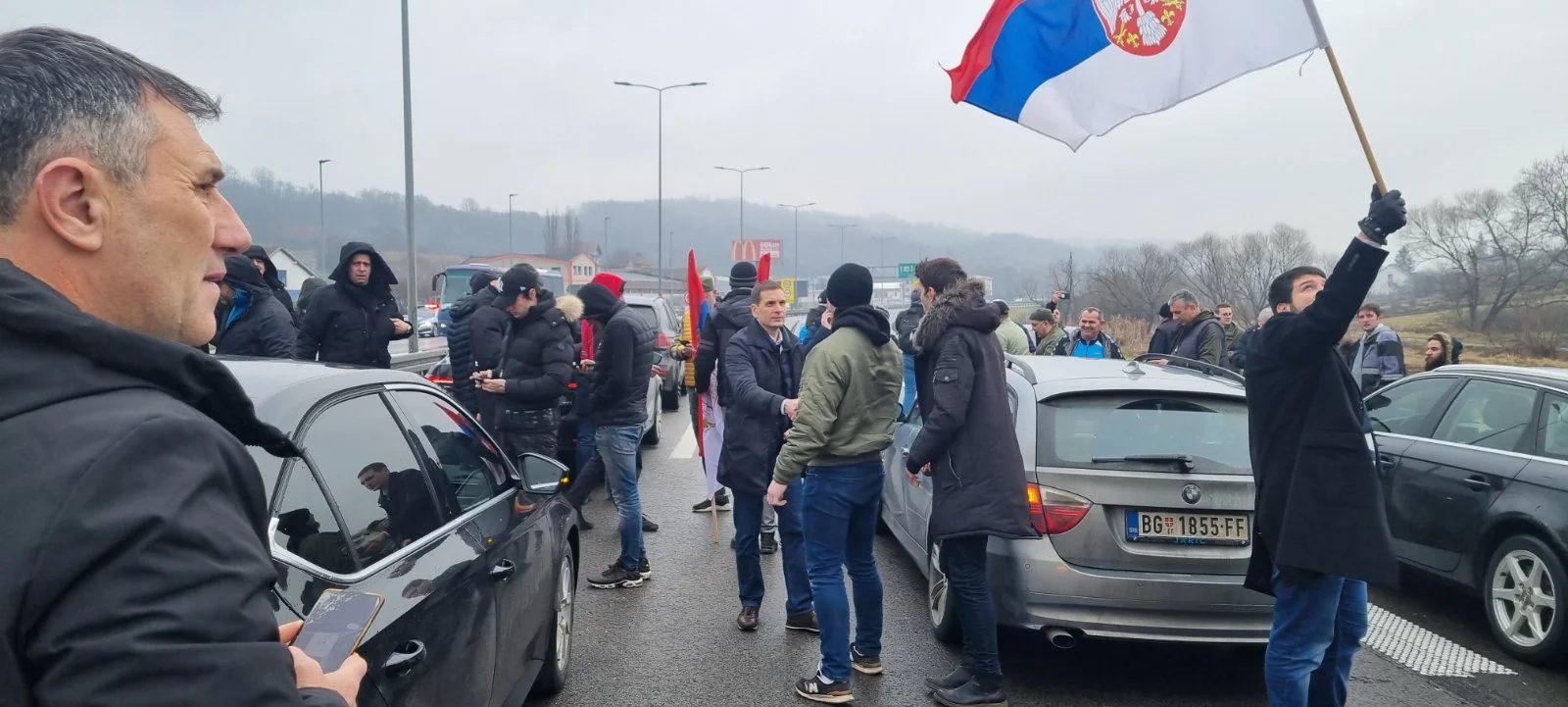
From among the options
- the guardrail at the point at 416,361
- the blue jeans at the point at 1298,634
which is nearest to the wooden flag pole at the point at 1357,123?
the blue jeans at the point at 1298,634

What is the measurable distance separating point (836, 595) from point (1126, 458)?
1.42 meters

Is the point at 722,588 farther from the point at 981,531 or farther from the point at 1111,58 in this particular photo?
the point at 1111,58

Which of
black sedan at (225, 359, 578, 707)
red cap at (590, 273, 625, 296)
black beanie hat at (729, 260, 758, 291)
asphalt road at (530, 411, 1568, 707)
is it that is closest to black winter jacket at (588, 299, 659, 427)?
black beanie hat at (729, 260, 758, 291)

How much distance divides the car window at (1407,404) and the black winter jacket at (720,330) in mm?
3903

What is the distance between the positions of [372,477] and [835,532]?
2228 millimetres

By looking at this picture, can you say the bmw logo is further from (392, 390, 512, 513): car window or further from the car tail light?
(392, 390, 512, 513): car window

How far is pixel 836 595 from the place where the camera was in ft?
14.3

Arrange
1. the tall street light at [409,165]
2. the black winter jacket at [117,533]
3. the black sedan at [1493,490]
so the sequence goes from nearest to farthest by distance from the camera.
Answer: the black winter jacket at [117,533], the black sedan at [1493,490], the tall street light at [409,165]

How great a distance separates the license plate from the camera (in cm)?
425

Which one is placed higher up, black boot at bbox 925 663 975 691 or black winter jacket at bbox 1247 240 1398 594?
black winter jacket at bbox 1247 240 1398 594

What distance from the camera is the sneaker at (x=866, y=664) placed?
464cm

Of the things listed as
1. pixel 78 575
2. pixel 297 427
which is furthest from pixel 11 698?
pixel 297 427

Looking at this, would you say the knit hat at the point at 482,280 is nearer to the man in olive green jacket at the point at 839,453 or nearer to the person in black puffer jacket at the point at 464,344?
the person in black puffer jacket at the point at 464,344

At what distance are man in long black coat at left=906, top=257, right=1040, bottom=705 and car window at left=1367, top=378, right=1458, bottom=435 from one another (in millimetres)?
3132
